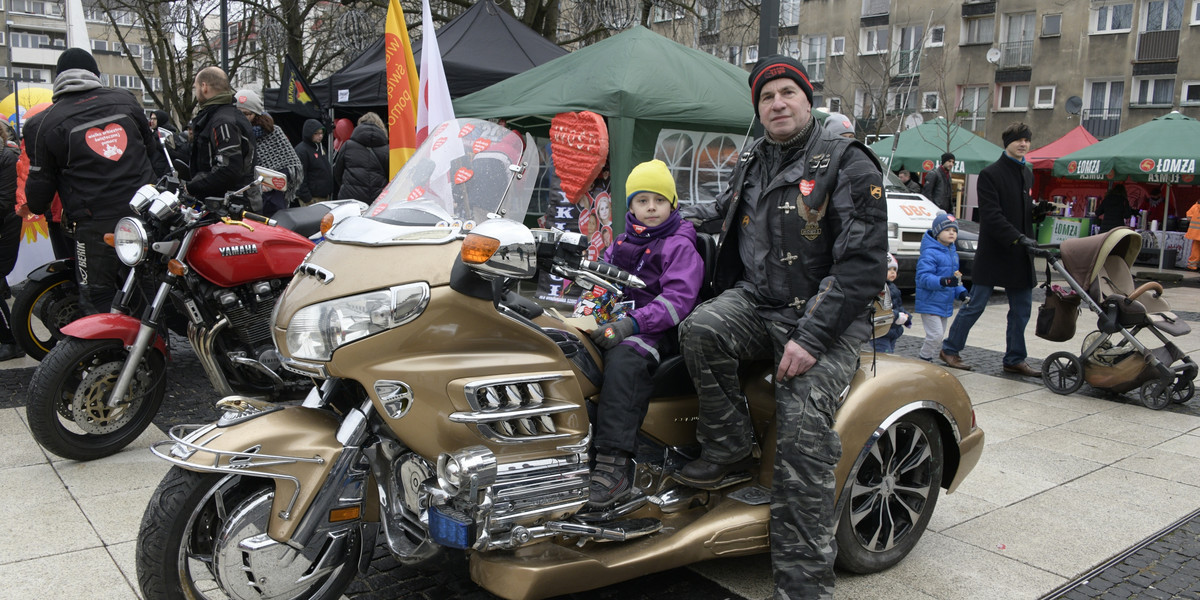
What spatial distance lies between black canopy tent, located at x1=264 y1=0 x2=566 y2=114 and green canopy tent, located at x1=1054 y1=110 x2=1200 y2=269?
11.5m

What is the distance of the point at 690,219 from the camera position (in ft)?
12.5

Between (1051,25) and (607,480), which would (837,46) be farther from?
(607,480)

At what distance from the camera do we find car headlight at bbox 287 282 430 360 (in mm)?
2738

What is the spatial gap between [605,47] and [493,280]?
7715mm

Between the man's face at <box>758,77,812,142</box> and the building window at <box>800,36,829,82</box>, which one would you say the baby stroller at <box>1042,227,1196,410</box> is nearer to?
the man's face at <box>758,77,812,142</box>

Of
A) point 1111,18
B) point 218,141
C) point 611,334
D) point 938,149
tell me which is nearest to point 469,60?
point 218,141

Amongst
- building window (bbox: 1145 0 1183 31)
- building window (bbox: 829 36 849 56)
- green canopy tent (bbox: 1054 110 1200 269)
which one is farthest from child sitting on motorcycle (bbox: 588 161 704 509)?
building window (bbox: 829 36 849 56)

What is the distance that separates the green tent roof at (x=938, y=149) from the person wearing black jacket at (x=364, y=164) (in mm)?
15901

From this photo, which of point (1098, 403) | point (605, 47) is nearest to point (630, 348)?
point (1098, 403)

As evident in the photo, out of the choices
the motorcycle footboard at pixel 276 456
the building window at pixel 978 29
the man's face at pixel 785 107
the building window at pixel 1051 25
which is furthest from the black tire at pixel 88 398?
the building window at pixel 978 29

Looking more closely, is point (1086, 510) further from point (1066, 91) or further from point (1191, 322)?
point (1066, 91)

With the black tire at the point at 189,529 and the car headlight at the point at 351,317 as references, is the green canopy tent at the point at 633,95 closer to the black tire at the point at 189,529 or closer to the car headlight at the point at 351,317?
the car headlight at the point at 351,317

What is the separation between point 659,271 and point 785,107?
2.65 ft

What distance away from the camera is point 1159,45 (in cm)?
3422
